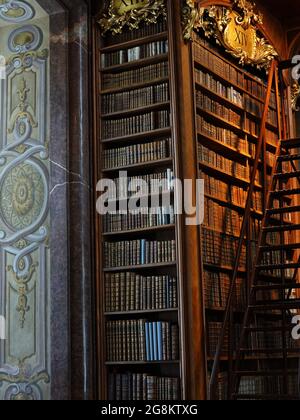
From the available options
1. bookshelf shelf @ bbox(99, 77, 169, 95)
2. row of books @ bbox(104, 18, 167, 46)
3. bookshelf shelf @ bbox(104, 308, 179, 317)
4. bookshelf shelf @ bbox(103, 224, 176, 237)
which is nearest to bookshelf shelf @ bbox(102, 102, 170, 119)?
bookshelf shelf @ bbox(99, 77, 169, 95)

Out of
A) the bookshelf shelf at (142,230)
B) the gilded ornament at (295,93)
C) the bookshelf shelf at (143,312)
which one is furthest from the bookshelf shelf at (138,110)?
the gilded ornament at (295,93)

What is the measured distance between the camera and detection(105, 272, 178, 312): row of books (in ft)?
20.0

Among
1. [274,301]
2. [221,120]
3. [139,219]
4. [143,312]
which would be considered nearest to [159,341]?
[143,312]

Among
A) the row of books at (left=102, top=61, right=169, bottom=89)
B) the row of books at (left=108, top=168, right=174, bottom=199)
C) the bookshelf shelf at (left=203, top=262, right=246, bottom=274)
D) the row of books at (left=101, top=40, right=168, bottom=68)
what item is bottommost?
the bookshelf shelf at (left=203, top=262, right=246, bottom=274)

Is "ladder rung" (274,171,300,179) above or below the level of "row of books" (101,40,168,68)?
below

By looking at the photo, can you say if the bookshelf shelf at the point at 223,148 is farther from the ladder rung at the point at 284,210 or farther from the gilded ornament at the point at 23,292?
the gilded ornament at the point at 23,292

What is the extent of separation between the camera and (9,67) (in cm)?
674

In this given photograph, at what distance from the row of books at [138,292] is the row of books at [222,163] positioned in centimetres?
102

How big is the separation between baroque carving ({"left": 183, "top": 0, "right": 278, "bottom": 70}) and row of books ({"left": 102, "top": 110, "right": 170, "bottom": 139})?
642 mm

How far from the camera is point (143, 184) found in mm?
6387

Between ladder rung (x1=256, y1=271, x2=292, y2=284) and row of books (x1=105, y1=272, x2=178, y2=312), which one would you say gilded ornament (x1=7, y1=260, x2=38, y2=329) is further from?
ladder rung (x1=256, y1=271, x2=292, y2=284)

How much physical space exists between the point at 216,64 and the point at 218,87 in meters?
0.19

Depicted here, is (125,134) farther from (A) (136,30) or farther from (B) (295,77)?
(B) (295,77)

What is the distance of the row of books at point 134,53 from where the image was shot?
6496 mm
